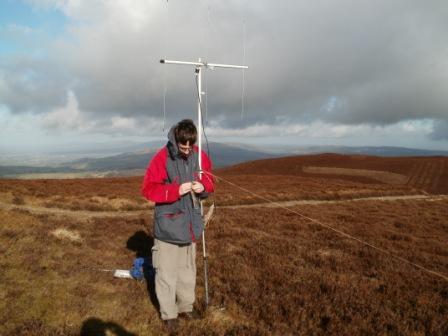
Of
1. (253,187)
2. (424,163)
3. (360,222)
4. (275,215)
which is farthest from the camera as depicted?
(424,163)

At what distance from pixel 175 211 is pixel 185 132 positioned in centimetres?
128

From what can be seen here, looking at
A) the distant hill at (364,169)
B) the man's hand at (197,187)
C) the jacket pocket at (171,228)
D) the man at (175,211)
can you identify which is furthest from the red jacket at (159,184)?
the distant hill at (364,169)

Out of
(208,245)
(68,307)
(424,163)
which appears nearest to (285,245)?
(208,245)

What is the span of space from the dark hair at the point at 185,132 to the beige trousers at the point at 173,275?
169cm

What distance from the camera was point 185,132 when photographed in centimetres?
507

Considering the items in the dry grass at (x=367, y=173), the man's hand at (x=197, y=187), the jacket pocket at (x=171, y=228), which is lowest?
the dry grass at (x=367, y=173)

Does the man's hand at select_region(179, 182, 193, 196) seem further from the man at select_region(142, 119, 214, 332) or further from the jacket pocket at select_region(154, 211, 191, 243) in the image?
the jacket pocket at select_region(154, 211, 191, 243)

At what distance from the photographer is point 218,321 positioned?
5.86 m

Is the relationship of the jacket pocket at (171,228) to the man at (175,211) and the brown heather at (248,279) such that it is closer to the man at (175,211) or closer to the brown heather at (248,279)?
the man at (175,211)

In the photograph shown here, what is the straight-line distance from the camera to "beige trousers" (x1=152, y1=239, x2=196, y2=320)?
5426 mm

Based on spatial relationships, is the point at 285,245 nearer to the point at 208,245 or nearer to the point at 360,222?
the point at 208,245

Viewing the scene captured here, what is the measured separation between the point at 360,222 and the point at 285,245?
293 inches

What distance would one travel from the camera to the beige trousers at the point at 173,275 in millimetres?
5426

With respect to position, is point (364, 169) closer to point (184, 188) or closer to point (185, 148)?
point (185, 148)
